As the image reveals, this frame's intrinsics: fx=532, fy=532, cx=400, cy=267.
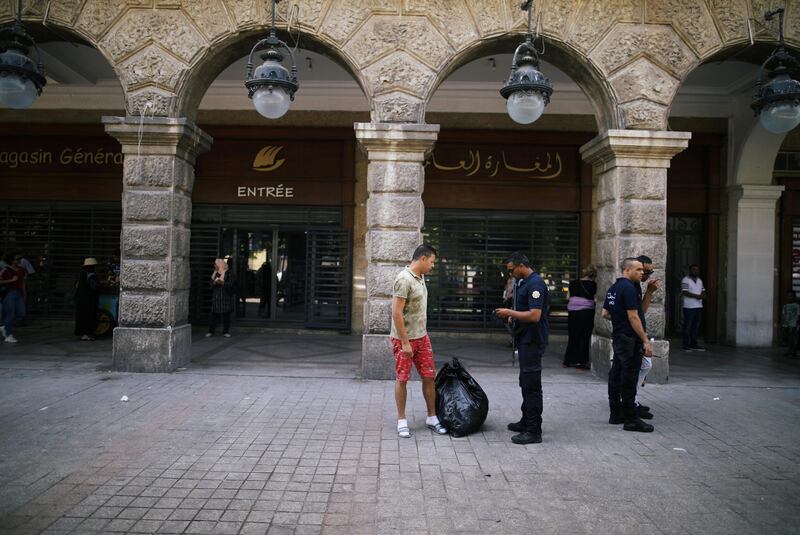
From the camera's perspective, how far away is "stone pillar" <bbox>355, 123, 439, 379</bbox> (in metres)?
7.72

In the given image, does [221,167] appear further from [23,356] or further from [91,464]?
[91,464]

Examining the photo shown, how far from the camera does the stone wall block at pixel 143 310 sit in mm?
7934

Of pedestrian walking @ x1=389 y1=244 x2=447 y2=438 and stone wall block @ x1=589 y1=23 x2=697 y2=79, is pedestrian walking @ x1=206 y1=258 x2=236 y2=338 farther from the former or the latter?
stone wall block @ x1=589 y1=23 x2=697 y2=79

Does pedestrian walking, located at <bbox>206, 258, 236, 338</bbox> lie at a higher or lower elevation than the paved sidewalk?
higher

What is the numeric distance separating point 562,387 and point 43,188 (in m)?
12.9

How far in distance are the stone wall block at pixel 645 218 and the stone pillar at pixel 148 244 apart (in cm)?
679

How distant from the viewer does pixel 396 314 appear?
16.5ft

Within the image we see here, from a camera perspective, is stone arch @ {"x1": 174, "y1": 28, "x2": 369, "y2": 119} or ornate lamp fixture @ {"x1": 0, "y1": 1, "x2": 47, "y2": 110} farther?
stone arch @ {"x1": 174, "y1": 28, "x2": 369, "y2": 119}

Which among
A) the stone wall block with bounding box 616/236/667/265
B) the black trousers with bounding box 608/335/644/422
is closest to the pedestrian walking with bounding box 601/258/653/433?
the black trousers with bounding box 608/335/644/422

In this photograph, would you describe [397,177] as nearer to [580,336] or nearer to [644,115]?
[644,115]

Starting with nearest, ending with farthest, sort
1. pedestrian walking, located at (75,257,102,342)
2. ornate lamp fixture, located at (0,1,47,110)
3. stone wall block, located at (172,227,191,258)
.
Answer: ornate lamp fixture, located at (0,1,47,110), stone wall block, located at (172,227,191,258), pedestrian walking, located at (75,257,102,342)

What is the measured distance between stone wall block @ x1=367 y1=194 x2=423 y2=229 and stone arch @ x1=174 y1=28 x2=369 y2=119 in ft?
5.36

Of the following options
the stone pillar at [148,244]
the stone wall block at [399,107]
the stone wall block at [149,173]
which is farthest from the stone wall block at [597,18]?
the stone wall block at [149,173]

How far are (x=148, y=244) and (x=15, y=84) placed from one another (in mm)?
2575
